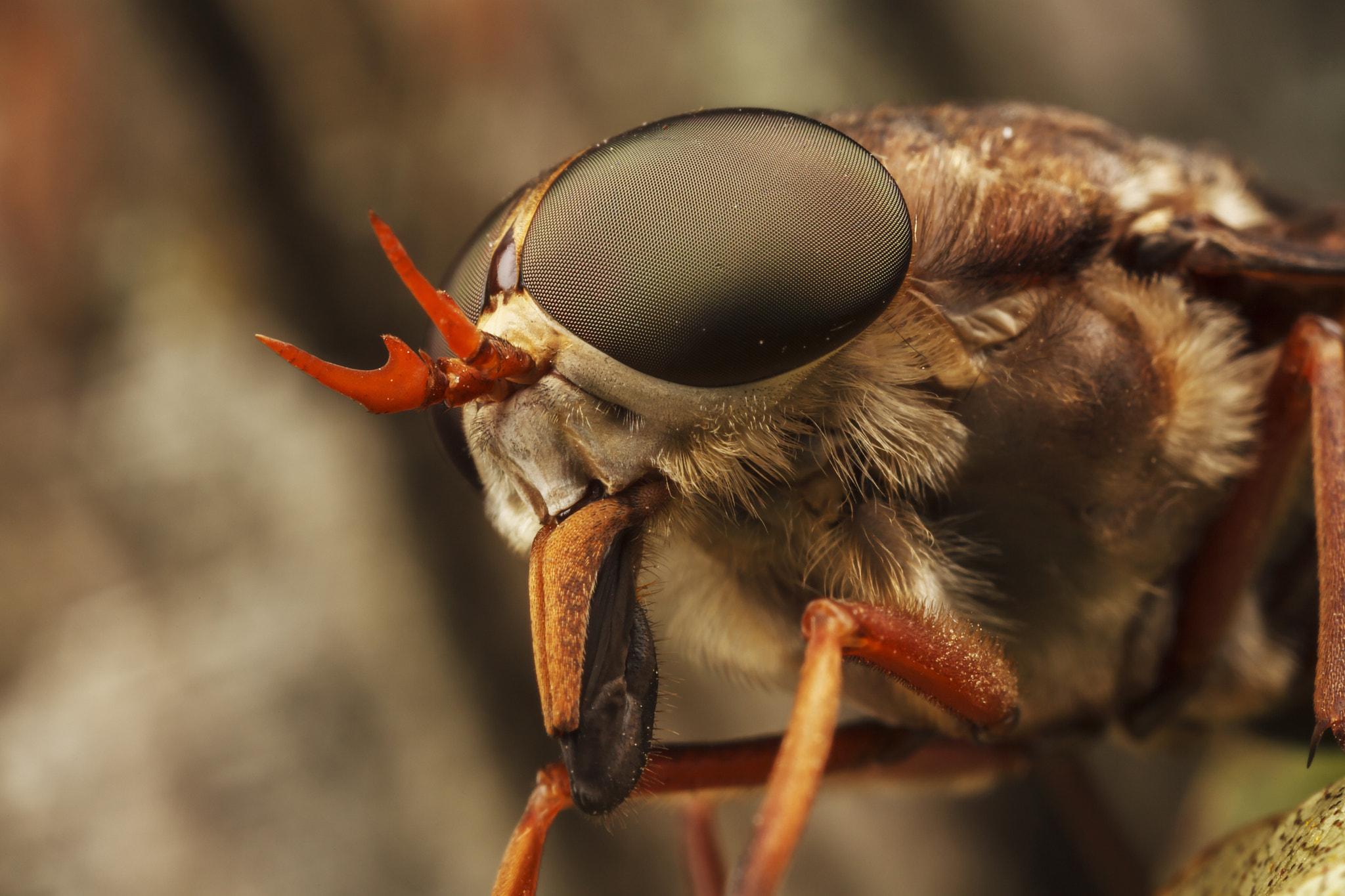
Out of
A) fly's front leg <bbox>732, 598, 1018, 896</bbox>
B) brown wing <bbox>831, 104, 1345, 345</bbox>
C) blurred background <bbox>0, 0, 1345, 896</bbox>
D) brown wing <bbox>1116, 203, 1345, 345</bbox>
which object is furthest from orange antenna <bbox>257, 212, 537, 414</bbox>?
blurred background <bbox>0, 0, 1345, 896</bbox>

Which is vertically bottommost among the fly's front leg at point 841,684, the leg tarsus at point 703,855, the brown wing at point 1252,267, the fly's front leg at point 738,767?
the leg tarsus at point 703,855

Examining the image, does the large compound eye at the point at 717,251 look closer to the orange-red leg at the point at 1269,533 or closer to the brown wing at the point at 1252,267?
the brown wing at the point at 1252,267

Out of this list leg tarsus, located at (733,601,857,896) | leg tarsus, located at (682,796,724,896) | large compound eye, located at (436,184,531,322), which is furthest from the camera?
leg tarsus, located at (682,796,724,896)

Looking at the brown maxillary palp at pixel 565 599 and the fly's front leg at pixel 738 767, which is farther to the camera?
the fly's front leg at pixel 738 767

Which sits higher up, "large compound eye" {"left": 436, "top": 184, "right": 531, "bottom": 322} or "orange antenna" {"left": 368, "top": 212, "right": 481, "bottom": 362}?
"orange antenna" {"left": 368, "top": 212, "right": 481, "bottom": 362}

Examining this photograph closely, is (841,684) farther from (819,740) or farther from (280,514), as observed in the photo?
(280,514)

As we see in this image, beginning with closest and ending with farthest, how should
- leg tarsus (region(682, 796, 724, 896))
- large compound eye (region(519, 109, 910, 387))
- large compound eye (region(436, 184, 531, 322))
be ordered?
large compound eye (region(519, 109, 910, 387)) < large compound eye (region(436, 184, 531, 322)) < leg tarsus (region(682, 796, 724, 896))

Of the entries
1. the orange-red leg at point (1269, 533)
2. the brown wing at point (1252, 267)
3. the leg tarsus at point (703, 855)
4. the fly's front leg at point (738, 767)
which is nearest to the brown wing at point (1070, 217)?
the brown wing at point (1252, 267)

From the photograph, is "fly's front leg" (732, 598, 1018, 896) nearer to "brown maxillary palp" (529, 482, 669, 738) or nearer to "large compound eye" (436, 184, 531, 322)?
"brown maxillary palp" (529, 482, 669, 738)
